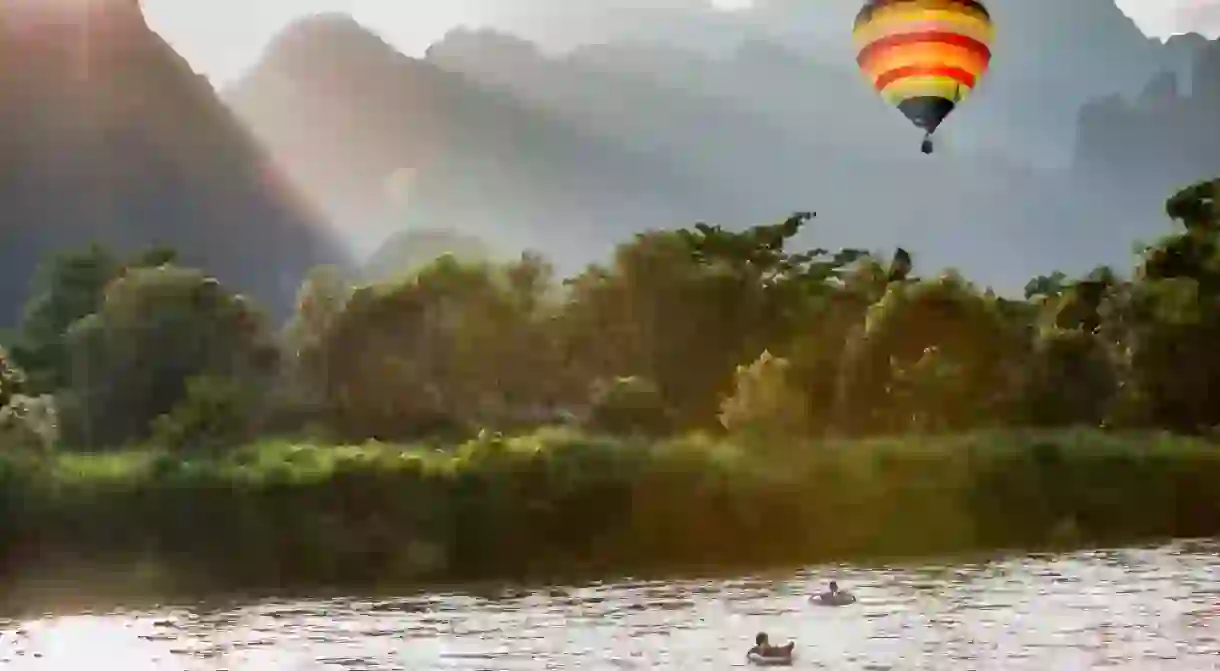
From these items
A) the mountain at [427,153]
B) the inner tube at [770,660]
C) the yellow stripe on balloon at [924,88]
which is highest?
the mountain at [427,153]

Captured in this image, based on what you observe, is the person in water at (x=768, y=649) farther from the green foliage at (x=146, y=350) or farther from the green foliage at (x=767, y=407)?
the green foliage at (x=146, y=350)

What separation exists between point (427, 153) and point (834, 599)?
59.6 m

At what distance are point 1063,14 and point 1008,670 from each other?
10418cm

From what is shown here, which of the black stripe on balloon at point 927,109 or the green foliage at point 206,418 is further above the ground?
the black stripe on balloon at point 927,109

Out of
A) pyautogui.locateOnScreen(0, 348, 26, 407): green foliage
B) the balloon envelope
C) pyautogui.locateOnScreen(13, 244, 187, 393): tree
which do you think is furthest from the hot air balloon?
pyautogui.locateOnScreen(13, 244, 187, 393): tree

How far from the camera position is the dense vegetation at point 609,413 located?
19.3m

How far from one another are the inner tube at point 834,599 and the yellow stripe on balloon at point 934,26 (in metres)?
7.03

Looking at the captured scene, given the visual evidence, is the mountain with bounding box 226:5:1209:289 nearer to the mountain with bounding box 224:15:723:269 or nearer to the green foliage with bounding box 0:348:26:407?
the mountain with bounding box 224:15:723:269

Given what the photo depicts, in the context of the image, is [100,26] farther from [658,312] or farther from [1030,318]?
[1030,318]

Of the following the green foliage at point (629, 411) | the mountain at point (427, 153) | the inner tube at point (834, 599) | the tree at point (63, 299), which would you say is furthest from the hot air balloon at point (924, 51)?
the mountain at point (427, 153)

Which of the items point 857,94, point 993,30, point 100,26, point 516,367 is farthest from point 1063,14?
point 993,30

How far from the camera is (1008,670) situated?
499 inches

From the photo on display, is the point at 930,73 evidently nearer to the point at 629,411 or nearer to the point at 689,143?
the point at 629,411

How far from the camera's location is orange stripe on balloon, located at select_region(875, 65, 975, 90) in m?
11.2
